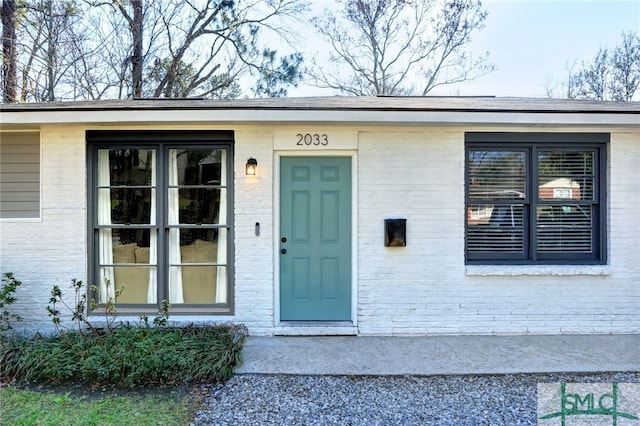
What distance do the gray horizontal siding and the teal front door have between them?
10.0 feet

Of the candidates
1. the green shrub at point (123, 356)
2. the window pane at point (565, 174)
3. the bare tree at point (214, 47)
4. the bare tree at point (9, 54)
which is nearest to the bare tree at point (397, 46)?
the bare tree at point (214, 47)

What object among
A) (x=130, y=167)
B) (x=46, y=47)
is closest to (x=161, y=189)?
(x=130, y=167)

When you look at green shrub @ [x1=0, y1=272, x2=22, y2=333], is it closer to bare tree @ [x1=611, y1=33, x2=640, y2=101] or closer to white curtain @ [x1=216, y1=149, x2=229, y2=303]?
white curtain @ [x1=216, y1=149, x2=229, y2=303]

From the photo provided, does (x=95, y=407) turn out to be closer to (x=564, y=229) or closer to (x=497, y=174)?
(x=497, y=174)

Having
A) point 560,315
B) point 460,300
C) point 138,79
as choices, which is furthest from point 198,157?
point 138,79

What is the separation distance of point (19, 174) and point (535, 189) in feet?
21.2

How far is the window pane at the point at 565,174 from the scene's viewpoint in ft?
16.2

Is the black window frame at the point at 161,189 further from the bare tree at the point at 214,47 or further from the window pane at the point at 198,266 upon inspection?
the bare tree at the point at 214,47

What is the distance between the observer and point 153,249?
4.88 metres

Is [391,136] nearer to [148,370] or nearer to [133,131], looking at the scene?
[133,131]

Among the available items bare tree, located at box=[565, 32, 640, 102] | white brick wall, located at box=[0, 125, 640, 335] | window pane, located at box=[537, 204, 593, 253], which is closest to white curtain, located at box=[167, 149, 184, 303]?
white brick wall, located at box=[0, 125, 640, 335]

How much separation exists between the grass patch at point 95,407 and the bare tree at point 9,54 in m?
10.4

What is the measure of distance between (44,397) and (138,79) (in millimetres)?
11416

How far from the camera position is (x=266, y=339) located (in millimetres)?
4668
